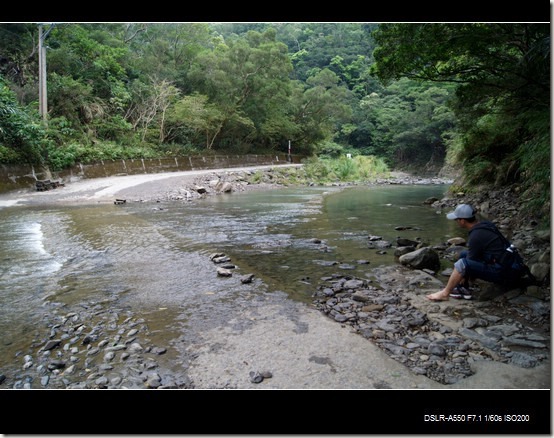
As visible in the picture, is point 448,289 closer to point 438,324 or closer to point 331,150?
point 438,324

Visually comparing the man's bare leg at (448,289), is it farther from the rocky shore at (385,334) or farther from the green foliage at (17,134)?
the green foliage at (17,134)

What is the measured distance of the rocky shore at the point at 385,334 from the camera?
10.1 ft

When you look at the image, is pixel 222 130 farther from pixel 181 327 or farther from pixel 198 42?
pixel 181 327

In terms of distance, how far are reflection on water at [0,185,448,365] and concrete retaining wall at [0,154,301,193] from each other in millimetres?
3631

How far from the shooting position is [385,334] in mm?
3791

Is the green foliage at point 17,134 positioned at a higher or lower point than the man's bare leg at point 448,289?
higher

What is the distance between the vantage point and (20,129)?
14.7 meters

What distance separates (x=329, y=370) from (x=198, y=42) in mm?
38659

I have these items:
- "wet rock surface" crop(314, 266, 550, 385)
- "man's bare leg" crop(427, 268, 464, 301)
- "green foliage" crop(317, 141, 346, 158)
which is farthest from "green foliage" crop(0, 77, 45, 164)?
"green foliage" crop(317, 141, 346, 158)

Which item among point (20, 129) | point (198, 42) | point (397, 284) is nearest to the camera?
point (397, 284)

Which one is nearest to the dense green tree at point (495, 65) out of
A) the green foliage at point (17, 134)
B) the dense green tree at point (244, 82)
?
the green foliage at point (17, 134)

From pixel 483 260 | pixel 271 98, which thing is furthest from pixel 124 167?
pixel 483 260

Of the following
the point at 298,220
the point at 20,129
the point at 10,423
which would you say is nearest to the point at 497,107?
the point at 298,220

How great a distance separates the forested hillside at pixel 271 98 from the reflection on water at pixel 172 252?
3130mm
